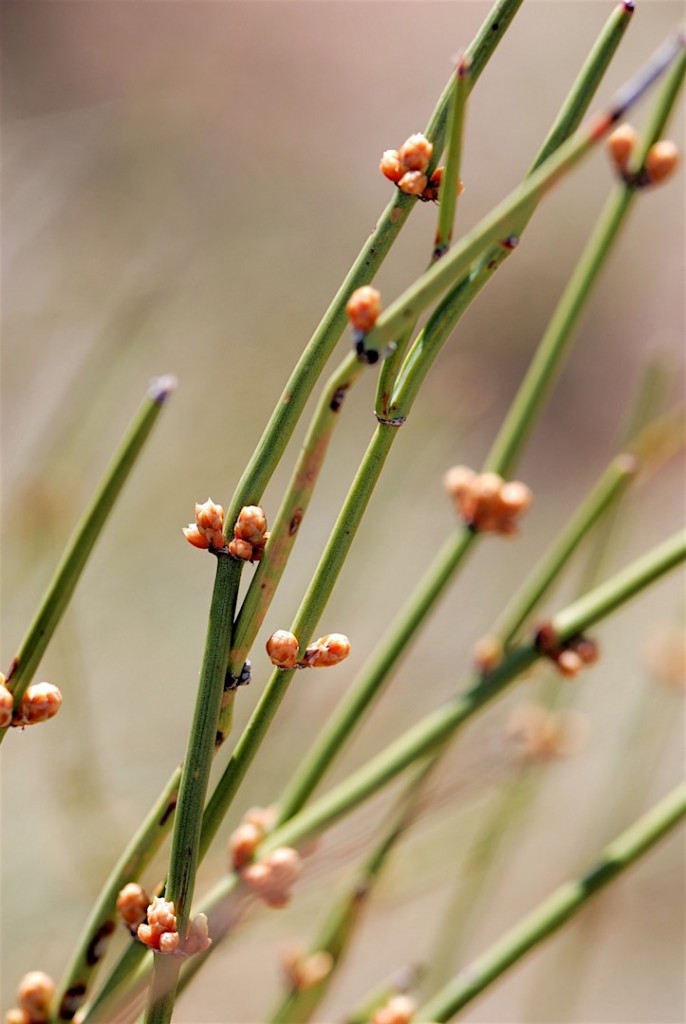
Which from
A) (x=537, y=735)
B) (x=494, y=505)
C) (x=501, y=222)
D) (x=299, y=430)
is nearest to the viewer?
(x=501, y=222)

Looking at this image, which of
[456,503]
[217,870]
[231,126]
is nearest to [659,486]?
[231,126]

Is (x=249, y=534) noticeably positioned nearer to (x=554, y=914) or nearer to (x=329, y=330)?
(x=329, y=330)

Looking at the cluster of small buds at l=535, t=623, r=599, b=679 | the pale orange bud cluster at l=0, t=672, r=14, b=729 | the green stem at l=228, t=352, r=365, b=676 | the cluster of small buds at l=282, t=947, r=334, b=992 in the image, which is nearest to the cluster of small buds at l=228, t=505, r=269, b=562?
the green stem at l=228, t=352, r=365, b=676

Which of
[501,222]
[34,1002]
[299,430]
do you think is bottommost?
[34,1002]

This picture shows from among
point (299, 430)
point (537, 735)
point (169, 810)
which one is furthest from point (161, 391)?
point (299, 430)

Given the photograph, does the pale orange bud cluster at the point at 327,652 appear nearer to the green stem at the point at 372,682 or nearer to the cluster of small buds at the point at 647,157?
the green stem at the point at 372,682

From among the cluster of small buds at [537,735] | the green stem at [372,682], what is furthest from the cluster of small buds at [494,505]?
the cluster of small buds at [537,735]

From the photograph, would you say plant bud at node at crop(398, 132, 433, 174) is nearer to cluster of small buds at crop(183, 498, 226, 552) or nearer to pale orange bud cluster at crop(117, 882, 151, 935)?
cluster of small buds at crop(183, 498, 226, 552)

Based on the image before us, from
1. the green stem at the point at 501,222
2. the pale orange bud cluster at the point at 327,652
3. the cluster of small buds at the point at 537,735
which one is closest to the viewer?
the green stem at the point at 501,222
